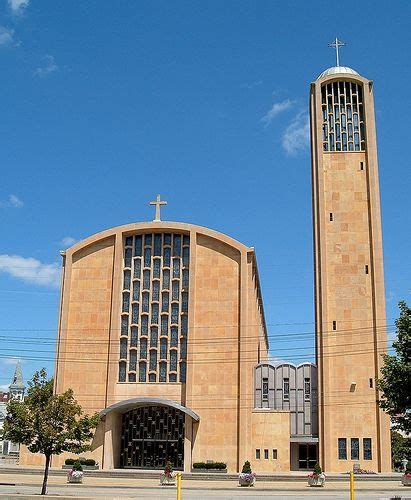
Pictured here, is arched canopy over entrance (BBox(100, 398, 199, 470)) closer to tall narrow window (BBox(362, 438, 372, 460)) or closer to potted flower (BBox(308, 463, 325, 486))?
tall narrow window (BBox(362, 438, 372, 460))

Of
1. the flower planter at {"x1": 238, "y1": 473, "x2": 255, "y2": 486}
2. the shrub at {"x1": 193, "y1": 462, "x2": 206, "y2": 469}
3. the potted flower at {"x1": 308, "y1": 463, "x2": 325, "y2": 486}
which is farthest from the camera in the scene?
the shrub at {"x1": 193, "y1": 462, "x2": 206, "y2": 469}

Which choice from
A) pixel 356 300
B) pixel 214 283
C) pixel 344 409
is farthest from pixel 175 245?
pixel 344 409

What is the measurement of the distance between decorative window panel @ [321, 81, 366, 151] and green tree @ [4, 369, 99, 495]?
35.2m

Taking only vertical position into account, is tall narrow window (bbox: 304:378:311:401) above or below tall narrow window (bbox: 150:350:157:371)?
below

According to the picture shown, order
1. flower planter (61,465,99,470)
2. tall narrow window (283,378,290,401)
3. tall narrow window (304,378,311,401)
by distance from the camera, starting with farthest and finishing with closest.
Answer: tall narrow window (283,378,290,401) → tall narrow window (304,378,311,401) → flower planter (61,465,99,470)

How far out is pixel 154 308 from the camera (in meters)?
56.3

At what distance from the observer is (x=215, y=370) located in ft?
176

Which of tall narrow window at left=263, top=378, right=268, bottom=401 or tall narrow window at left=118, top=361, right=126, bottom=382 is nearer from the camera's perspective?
tall narrow window at left=118, top=361, right=126, bottom=382

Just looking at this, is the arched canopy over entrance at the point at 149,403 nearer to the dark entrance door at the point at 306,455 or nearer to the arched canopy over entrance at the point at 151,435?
the arched canopy over entrance at the point at 151,435

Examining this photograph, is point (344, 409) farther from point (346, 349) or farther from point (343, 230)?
point (343, 230)

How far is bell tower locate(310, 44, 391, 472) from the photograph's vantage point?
51625 millimetres

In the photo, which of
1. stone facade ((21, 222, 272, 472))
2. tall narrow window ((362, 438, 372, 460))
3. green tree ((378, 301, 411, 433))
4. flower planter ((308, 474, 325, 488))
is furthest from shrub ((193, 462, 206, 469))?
green tree ((378, 301, 411, 433))

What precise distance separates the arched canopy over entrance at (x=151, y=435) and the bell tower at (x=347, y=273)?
11520 millimetres

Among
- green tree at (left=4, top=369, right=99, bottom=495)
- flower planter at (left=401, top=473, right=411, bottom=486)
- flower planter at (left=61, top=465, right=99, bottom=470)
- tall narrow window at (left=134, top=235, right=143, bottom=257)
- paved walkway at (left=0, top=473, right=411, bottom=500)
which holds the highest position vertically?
tall narrow window at (left=134, top=235, right=143, bottom=257)
